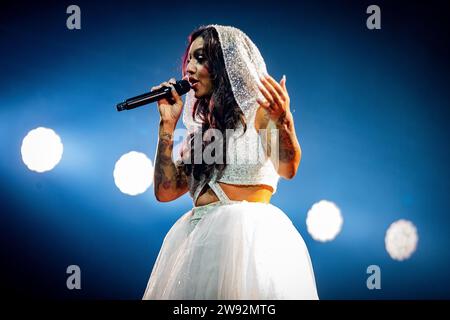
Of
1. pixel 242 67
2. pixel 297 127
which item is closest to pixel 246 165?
pixel 242 67

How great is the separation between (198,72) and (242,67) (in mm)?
152

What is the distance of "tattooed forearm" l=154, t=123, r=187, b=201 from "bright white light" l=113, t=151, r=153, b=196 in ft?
3.34

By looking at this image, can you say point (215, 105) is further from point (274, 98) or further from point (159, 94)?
point (274, 98)

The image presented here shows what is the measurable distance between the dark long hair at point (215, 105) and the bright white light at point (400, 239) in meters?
1.44

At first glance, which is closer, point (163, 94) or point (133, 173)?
point (163, 94)

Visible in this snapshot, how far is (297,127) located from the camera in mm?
2777

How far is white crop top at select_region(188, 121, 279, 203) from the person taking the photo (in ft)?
5.08

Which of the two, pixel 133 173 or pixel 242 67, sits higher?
pixel 242 67

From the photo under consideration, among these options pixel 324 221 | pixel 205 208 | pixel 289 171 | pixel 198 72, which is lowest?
pixel 324 221

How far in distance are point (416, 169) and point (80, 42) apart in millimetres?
1925

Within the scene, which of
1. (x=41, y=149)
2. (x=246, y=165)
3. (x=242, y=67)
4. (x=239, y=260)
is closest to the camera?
(x=239, y=260)

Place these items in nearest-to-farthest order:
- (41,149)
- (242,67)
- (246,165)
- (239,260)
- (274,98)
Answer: (239,260) → (274,98) → (246,165) → (242,67) → (41,149)
